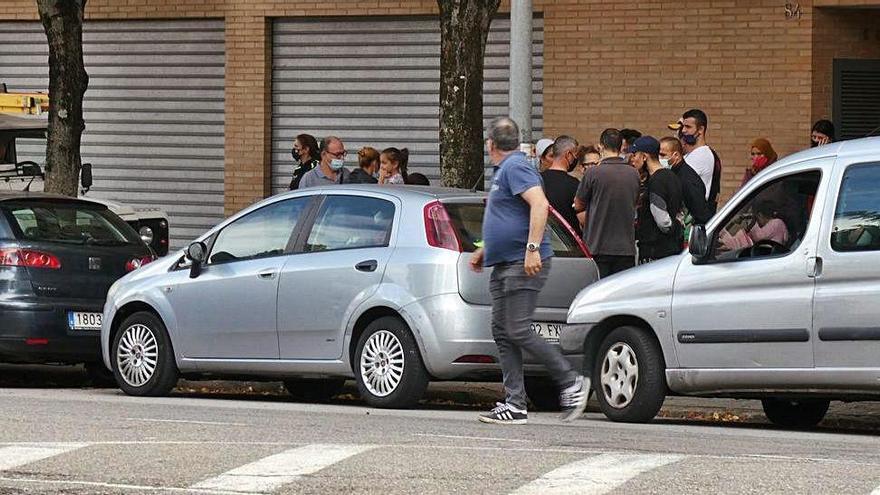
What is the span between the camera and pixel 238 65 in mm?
23312

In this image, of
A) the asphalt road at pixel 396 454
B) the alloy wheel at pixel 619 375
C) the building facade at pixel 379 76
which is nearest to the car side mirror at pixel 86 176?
the building facade at pixel 379 76

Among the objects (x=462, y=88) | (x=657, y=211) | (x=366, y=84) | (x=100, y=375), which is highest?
(x=366, y=84)

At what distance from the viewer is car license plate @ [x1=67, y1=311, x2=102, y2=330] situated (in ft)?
50.2

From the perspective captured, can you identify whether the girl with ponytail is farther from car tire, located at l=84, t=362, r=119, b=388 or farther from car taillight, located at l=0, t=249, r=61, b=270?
car taillight, located at l=0, t=249, r=61, b=270

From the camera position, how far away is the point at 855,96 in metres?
20.3

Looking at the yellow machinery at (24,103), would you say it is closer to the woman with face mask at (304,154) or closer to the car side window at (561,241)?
the woman with face mask at (304,154)

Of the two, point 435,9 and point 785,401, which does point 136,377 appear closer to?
point 785,401

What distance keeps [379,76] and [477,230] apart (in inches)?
390

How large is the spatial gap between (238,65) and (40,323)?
8698mm

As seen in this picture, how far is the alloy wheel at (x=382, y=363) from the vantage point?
12867 millimetres

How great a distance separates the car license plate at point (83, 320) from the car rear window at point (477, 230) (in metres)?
3.69

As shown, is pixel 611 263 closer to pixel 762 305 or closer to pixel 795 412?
pixel 795 412

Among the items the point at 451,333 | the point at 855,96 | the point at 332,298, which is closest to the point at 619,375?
the point at 451,333

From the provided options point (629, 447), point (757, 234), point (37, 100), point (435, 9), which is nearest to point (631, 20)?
point (435, 9)
